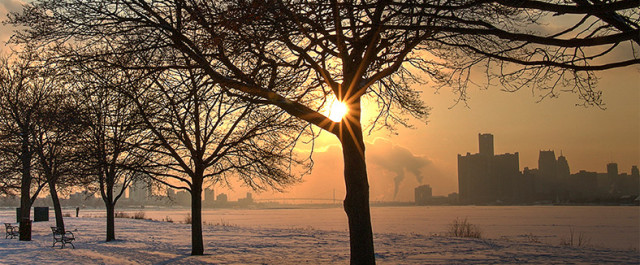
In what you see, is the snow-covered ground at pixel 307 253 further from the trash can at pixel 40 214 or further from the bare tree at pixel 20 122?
the trash can at pixel 40 214

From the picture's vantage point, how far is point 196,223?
17.7 metres

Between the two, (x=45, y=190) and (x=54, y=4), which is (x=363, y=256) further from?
(x=45, y=190)

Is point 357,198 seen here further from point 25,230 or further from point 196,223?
point 25,230

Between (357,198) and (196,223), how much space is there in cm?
831

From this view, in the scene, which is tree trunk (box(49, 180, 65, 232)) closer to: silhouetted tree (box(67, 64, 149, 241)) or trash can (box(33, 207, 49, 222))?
silhouetted tree (box(67, 64, 149, 241))

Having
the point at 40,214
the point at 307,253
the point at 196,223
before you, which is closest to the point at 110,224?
the point at 196,223

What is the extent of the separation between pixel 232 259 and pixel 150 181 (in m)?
8.90

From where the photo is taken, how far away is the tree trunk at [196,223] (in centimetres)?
1752

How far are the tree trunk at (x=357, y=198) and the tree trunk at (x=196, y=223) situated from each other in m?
7.72

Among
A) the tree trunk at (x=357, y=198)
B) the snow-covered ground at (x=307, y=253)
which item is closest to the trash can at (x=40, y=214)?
the snow-covered ground at (x=307, y=253)

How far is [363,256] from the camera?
37.1 ft

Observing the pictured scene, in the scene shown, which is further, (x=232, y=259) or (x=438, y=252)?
(x=438, y=252)

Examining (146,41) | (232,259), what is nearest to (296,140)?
(146,41)

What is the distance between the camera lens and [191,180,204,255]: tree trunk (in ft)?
57.5
